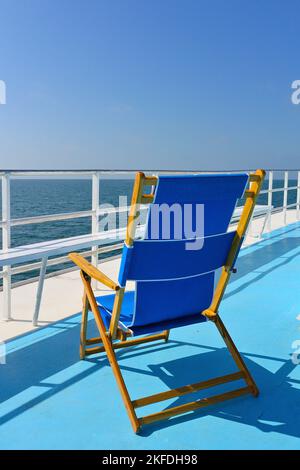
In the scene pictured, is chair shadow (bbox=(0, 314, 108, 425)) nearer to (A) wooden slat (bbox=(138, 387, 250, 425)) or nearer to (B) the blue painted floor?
(B) the blue painted floor

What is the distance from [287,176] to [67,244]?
5.24 m

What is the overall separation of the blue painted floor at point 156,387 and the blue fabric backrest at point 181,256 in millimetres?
379

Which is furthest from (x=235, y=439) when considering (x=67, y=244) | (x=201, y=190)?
(x=67, y=244)

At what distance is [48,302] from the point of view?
10.8 ft

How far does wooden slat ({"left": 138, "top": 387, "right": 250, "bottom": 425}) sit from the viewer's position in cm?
170

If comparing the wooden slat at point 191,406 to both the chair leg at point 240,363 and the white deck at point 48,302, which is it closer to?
the chair leg at point 240,363

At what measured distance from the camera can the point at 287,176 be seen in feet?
24.1

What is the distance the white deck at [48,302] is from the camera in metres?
2.78

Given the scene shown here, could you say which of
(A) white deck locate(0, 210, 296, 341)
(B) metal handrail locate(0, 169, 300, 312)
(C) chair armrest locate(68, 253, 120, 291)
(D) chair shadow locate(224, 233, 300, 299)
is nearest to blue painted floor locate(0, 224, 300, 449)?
(A) white deck locate(0, 210, 296, 341)

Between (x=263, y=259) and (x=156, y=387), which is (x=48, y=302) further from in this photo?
(x=263, y=259)

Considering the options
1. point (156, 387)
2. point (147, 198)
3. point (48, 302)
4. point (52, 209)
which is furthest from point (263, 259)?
point (52, 209)

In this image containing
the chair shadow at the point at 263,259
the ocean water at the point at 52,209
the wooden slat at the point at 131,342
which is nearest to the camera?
the wooden slat at the point at 131,342

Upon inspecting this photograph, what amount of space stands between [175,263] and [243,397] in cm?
65

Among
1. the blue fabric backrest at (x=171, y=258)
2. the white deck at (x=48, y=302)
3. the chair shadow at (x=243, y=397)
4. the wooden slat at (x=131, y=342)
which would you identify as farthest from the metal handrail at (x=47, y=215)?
the blue fabric backrest at (x=171, y=258)
